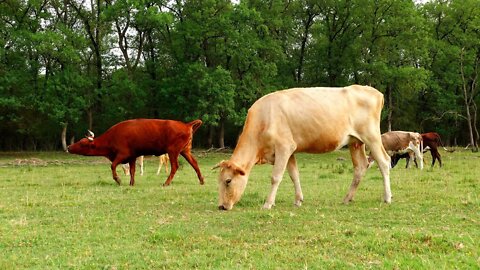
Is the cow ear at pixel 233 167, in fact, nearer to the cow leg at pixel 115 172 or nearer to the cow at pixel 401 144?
the cow leg at pixel 115 172

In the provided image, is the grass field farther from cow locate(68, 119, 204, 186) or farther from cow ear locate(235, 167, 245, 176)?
cow locate(68, 119, 204, 186)

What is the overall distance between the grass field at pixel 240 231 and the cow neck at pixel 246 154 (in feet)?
2.92

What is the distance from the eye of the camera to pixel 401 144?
22203 mm

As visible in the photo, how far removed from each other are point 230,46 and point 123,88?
32.3 feet

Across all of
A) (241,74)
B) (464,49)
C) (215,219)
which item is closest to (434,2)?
(464,49)

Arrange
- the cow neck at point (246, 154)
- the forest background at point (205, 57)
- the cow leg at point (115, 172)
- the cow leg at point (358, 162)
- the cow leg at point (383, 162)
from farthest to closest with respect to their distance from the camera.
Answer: the forest background at point (205, 57) < the cow leg at point (115, 172) < the cow leg at point (358, 162) < the cow leg at point (383, 162) < the cow neck at point (246, 154)

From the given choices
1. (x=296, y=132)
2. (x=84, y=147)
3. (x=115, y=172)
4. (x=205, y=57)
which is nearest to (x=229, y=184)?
(x=296, y=132)

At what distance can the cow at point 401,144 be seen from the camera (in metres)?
22.1

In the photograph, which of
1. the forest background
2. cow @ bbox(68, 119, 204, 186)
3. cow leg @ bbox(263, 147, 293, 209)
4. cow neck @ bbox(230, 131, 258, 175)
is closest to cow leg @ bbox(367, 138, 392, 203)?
cow leg @ bbox(263, 147, 293, 209)

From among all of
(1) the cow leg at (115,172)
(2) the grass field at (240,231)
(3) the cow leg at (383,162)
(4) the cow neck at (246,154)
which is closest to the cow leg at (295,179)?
(2) the grass field at (240,231)

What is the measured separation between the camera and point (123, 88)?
141 ft

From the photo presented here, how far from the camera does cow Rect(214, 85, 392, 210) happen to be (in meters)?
9.90

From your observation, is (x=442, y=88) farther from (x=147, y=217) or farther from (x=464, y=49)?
(x=147, y=217)

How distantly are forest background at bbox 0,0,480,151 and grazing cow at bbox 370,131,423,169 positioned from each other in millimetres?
18156
